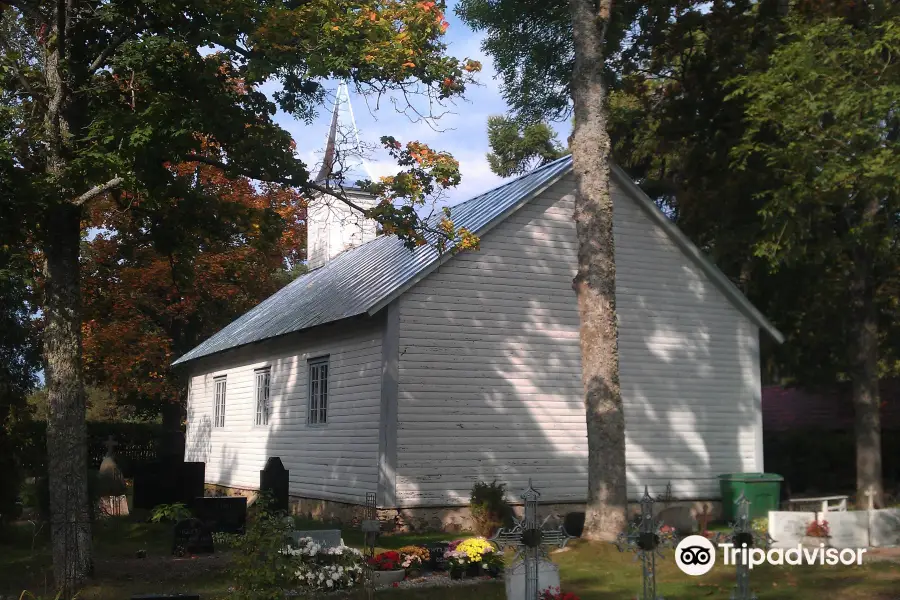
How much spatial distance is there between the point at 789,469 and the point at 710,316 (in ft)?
32.9

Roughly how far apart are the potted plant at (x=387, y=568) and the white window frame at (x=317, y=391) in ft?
28.0

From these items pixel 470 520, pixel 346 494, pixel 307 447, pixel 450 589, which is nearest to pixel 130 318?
pixel 307 447

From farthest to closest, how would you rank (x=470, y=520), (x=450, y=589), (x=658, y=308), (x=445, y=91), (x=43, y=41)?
(x=658, y=308) → (x=470, y=520) → (x=445, y=91) → (x=43, y=41) → (x=450, y=589)

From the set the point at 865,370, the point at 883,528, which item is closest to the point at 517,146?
the point at 865,370

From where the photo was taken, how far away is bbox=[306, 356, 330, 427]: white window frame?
2102 centimetres

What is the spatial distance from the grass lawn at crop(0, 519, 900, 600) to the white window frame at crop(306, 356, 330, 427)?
6.22m

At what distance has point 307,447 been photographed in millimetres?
21484

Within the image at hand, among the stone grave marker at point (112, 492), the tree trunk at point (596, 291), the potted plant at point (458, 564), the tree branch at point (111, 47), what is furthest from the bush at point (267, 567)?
the stone grave marker at point (112, 492)

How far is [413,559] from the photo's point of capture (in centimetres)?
1259

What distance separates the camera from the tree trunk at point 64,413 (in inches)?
473

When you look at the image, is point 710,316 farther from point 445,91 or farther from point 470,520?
point 445,91

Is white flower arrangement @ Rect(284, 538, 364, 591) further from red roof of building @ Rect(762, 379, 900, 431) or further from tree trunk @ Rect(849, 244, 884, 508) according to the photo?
red roof of building @ Rect(762, 379, 900, 431)

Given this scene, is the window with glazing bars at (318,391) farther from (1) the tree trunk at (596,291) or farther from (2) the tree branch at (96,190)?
(2) the tree branch at (96,190)

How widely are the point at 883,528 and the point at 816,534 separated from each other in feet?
5.30
